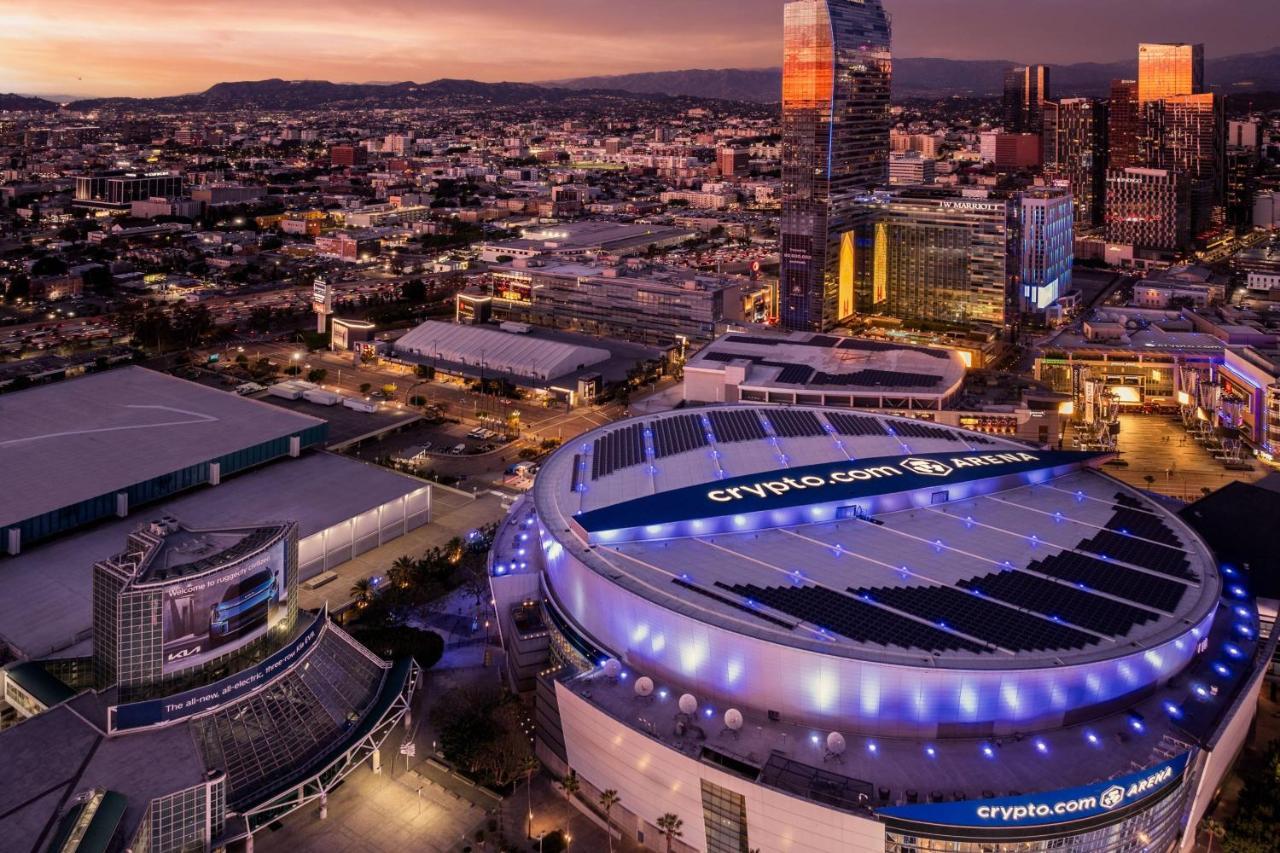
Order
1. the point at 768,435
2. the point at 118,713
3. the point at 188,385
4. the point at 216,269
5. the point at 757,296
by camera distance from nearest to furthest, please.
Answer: the point at 118,713 → the point at 768,435 → the point at 188,385 → the point at 757,296 → the point at 216,269

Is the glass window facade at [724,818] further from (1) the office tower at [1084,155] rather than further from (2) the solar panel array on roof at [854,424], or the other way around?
(1) the office tower at [1084,155]

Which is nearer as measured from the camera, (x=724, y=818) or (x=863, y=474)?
(x=724, y=818)

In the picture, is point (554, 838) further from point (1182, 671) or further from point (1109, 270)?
point (1109, 270)

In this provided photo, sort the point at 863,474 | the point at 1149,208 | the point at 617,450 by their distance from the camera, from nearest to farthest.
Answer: the point at 863,474, the point at 617,450, the point at 1149,208

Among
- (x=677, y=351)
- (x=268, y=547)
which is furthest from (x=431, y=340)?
(x=268, y=547)

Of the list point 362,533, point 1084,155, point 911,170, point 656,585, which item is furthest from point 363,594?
point 911,170

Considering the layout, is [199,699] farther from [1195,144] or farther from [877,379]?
[1195,144]
